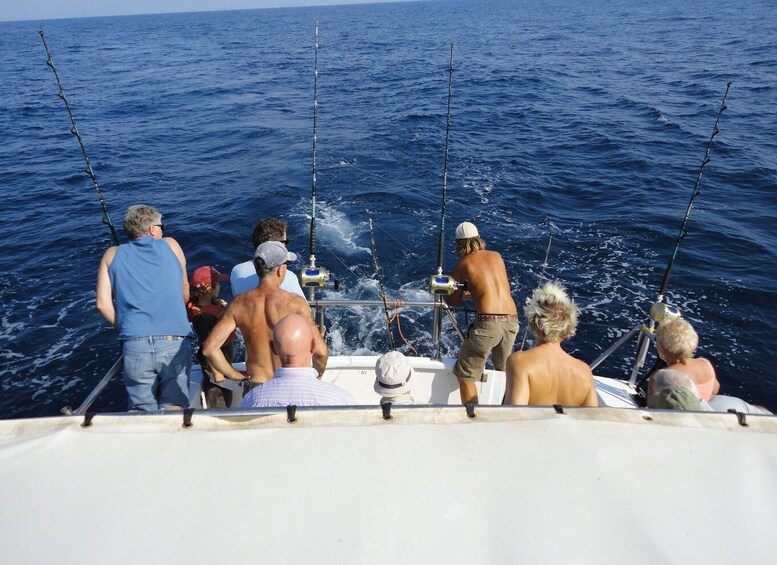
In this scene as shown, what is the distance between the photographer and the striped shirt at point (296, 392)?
232 centimetres

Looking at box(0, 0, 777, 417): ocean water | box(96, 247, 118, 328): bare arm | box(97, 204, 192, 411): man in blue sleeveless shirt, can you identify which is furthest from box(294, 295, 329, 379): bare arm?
box(0, 0, 777, 417): ocean water

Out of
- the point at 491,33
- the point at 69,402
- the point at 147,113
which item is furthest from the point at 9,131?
the point at 491,33

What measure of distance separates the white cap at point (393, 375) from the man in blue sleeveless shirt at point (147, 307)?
4.70 ft

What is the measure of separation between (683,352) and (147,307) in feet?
10.5

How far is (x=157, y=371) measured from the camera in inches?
126

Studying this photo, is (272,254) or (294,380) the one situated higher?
(272,254)

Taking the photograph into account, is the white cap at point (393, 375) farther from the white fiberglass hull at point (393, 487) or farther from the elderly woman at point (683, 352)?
the elderly woman at point (683, 352)

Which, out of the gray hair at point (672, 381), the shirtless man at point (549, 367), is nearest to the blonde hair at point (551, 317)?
the shirtless man at point (549, 367)

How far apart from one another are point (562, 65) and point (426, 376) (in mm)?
28525

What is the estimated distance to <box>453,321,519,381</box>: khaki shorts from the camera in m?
3.77

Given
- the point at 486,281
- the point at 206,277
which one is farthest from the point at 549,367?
the point at 206,277

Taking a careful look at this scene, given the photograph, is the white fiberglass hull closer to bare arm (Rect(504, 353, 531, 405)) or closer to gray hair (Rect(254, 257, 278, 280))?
bare arm (Rect(504, 353, 531, 405))

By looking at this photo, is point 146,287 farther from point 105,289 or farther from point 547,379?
point 547,379

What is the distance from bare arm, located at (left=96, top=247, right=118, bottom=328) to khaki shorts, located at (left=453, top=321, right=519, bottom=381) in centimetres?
236
